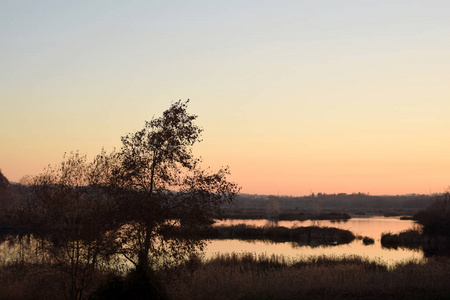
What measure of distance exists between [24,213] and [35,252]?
4.30 feet

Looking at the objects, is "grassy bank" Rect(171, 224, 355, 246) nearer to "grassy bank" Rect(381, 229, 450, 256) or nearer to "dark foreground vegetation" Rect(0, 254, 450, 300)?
"grassy bank" Rect(381, 229, 450, 256)

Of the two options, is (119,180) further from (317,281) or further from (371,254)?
(371,254)

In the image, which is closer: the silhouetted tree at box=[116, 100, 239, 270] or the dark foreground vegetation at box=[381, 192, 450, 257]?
the silhouetted tree at box=[116, 100, 239, 270]

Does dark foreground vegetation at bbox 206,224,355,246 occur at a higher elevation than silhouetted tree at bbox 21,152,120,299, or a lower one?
lower

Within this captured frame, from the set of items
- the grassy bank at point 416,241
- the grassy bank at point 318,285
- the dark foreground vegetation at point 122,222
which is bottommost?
the grassy bank at point 416,241

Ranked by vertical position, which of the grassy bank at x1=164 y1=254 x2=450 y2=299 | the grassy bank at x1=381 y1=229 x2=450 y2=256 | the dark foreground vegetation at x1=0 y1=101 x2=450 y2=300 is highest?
the dark foreground vegetation at x1=0 y1=101 x2=450 y2=300

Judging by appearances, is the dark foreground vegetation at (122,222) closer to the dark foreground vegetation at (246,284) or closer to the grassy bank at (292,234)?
the dark foreground vegetation at (246,284)

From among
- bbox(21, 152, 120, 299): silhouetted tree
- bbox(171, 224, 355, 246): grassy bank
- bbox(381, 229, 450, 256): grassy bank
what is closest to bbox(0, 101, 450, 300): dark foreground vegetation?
bbox(21, 152, 120, 299): silhouetted tree

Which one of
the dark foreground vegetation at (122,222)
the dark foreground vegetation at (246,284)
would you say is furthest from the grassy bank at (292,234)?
the dark foreground vegetation at (122,222)

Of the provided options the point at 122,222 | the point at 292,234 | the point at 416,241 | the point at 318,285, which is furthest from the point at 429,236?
the point at 122,222

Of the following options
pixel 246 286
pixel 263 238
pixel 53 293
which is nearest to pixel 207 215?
pixel 246 286

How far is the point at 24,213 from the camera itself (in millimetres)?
14344

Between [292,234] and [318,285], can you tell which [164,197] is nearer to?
[318,285]

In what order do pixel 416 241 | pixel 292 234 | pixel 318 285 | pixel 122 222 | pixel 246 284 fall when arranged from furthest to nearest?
1. pixel 292 234
2. pixel 416 241
3. pixel 318 285
4. pixel 246 284
5. pixel 122 222
